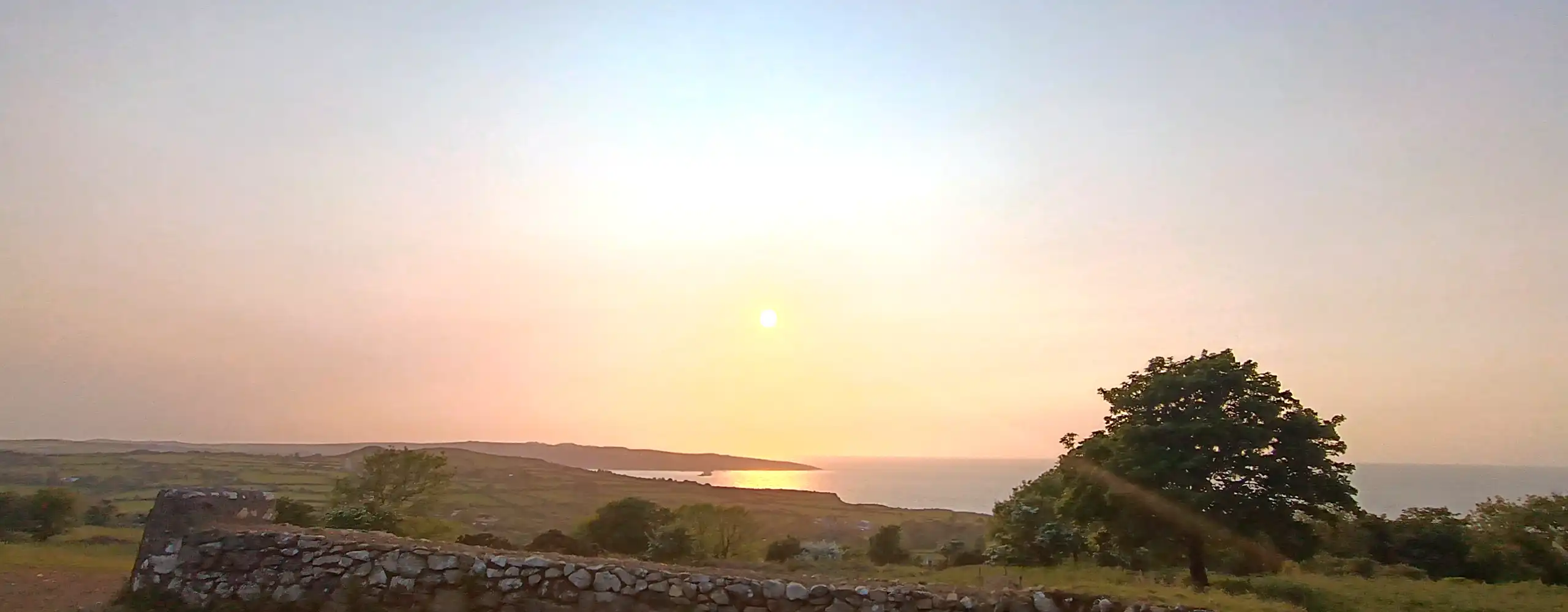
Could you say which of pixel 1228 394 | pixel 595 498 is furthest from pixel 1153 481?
pixel 595 498

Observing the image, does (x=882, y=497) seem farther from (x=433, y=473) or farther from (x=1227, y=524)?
(x=1227, y=524)

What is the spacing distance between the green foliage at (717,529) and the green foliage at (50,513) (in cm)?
2048

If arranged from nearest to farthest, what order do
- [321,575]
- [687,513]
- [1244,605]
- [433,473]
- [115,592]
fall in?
[321,575]
[115,592]
[1244,605]
[687,513]
[433,473]

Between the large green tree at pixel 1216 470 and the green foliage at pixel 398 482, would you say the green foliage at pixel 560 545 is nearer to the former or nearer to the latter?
the large green tree at pixel 1216 470

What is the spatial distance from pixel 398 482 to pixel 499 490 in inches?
1908

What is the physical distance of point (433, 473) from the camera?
3591 cm

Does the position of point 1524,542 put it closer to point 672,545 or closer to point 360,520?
point 672,545

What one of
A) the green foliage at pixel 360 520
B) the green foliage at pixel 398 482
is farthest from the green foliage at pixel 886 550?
the green foliage at pixel 398 482

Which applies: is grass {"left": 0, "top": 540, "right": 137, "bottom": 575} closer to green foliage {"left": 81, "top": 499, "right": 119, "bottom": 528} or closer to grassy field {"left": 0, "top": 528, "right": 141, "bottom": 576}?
grassy field {"left": 0, "top": 528, "right": 141, "bottom": 576}

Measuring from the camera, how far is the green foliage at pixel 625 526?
25922 millimetres

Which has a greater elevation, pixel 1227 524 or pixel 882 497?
pixel 1227 524

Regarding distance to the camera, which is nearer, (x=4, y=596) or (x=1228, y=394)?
(x=4, y=596)

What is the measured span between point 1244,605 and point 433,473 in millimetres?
33578

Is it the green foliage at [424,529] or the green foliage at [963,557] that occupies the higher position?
the green foliage at [424,529]
